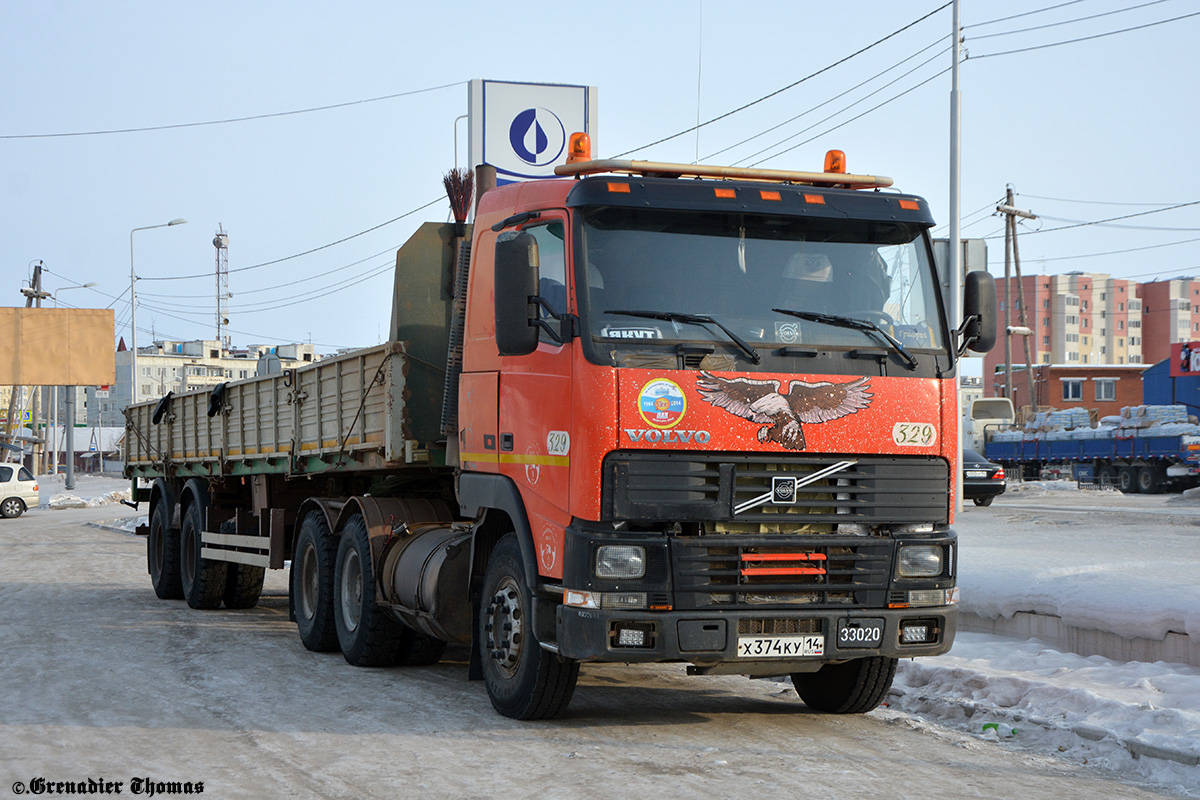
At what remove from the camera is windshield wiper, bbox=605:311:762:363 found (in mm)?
6570

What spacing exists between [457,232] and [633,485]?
3.93 meters

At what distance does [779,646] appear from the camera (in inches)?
259

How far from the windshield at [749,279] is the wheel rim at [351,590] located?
4.12 meters

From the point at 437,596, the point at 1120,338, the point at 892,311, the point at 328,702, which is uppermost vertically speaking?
the point at 1120,338

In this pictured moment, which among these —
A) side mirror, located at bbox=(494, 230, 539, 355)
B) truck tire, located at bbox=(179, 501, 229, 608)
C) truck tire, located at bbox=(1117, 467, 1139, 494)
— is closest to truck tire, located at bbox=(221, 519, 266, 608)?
truck tire, located at bbox=(179, 501, 229, 608)

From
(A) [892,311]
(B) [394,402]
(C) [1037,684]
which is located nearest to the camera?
(A) [892,311]

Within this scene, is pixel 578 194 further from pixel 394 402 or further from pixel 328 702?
pixel 328 702

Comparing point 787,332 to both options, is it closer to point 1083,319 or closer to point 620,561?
point 620,561

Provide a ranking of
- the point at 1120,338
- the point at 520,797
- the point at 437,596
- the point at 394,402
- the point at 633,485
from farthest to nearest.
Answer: the point at 1120,338 < the point at 394,402 < the point at 437,596 < the point at 633,485 < the point at 520,797

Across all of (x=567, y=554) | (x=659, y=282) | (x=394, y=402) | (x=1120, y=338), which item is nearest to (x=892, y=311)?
(x=659, y=282)

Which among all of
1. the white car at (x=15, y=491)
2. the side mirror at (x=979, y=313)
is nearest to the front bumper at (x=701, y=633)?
the side mirror at (x=979, y=313)

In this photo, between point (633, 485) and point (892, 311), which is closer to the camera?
point (633, 485)

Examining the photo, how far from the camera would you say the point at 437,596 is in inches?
326

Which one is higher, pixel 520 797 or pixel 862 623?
pixel 862 623
